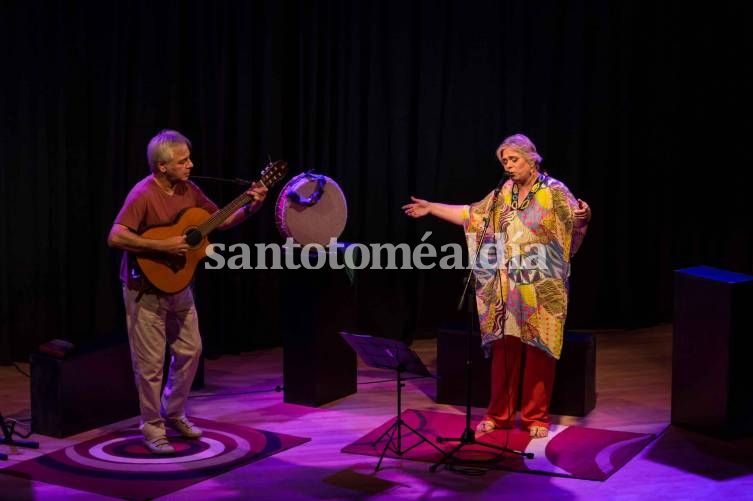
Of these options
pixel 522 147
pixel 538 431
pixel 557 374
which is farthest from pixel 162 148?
pixel 557 374

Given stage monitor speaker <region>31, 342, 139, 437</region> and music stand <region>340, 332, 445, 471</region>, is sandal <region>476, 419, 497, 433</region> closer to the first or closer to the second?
music stand <region>340, 332, 445, 471</region>

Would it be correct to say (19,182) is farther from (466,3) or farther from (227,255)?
(466,3)

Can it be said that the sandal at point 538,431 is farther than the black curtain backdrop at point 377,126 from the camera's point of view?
No

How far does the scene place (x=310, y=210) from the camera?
626cm

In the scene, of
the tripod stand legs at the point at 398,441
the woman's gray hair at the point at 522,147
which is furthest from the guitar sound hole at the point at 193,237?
the woman's gray hair at the point at 522,147

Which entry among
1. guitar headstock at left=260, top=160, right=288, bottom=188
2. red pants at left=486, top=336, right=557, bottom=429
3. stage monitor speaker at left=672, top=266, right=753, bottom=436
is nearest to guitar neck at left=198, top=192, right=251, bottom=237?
guitar headstock at left=260, top=160, right=288, bottom=188

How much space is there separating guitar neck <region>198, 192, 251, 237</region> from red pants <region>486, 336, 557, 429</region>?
1628 mm

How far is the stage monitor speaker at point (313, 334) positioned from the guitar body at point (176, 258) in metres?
1.13

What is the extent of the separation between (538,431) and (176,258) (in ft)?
7.19

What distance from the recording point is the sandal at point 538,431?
5.66 meters

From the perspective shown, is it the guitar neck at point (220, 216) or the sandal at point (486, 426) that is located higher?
the guitar neck at point (220, 216)

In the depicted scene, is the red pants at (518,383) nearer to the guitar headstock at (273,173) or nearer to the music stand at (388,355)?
the music stand at (388,355)

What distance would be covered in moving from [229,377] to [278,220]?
1535 millimetres

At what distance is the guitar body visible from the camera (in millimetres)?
5219
